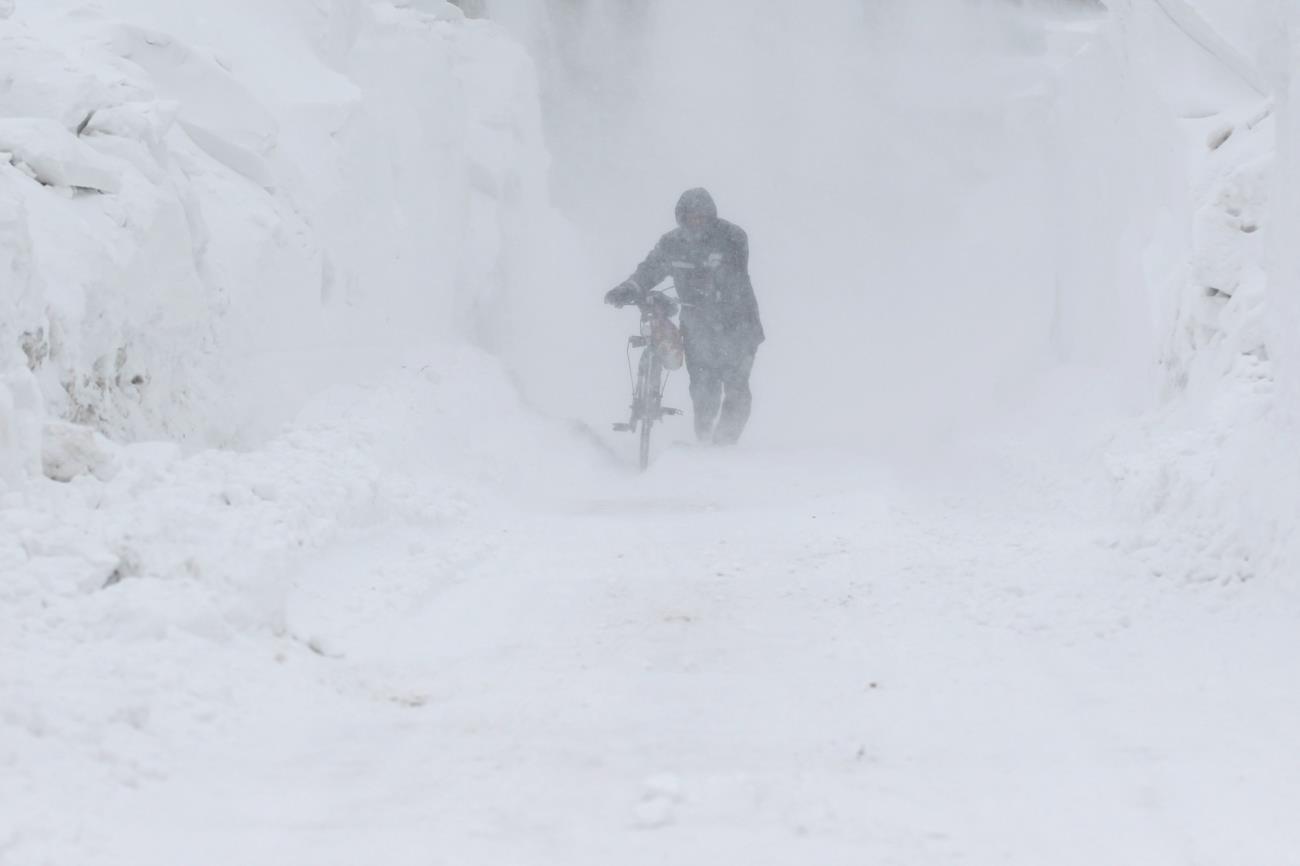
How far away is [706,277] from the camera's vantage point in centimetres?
1122

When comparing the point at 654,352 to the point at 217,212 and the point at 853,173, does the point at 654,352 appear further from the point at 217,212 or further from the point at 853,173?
the point at 853,173

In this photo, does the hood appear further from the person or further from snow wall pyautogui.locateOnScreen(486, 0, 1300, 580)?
snow wall pyautogui.locateOnScreen(486, 0, 1300, 580)

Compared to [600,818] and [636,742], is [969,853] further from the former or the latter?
[636,742]

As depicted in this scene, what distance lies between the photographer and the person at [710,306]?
36.6 feet

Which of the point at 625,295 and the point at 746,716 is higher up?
the point at 746,716

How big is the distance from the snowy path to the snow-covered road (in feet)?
0.04

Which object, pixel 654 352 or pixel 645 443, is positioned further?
pixel 654 352

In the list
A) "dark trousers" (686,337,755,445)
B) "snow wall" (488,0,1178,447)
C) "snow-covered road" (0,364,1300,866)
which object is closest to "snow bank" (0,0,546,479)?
"snow-covered road" (0,364,1300,866)

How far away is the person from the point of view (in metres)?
11.1

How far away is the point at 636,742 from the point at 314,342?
5.70 metres

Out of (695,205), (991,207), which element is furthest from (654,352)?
(991,207)

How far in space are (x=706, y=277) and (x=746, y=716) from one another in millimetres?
7692

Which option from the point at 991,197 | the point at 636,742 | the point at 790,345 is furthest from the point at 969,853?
the point at 790,345

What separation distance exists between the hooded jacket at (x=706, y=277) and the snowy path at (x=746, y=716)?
4889 millimetres
